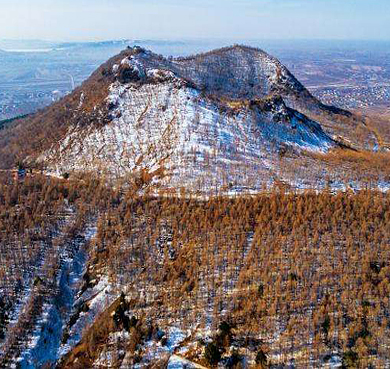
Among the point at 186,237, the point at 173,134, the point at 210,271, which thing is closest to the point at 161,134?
the point at 173,134

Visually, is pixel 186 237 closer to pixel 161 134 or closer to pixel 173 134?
pixel 173 134

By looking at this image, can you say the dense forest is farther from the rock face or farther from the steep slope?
the steep slope

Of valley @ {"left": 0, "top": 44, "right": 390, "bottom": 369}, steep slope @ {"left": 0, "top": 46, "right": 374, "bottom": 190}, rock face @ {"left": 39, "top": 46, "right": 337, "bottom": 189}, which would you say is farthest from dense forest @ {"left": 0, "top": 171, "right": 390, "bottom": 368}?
steep slope @ {"left": 0, "top": 46, "right": 374, "bottom": 190}

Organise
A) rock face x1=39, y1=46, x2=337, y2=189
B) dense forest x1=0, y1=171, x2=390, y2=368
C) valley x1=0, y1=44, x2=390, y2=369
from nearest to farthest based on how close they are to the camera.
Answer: dense forest x1=0, y1=171, x2=390, y2=368, valley x1=0, y1=44, x2=390, y2=369, rock face x1=39, y1=46, x2=337, y2=189

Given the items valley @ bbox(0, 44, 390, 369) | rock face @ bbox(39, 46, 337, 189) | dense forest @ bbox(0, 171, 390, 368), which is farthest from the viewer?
rock face @ bbox(39, 46, 337, 189)

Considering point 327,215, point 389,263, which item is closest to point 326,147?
point 327,215

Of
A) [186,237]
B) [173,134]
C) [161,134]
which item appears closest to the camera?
[186,237]

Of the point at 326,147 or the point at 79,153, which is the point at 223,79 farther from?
the point at 79,153
